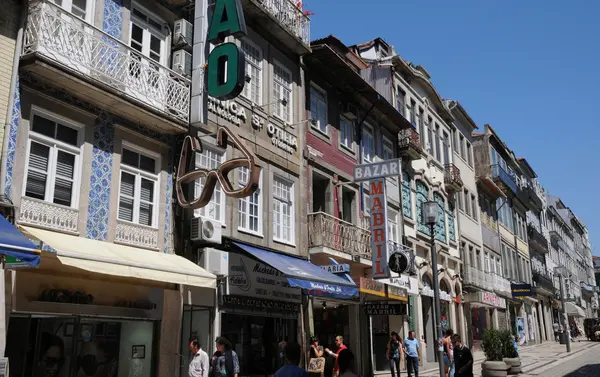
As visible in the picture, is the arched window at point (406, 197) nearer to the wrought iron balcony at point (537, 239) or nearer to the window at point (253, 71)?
the window at point (253, 71)

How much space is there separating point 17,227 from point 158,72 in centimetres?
451

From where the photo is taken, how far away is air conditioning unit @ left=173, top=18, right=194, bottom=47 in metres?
13.5

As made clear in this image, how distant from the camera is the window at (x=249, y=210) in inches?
600

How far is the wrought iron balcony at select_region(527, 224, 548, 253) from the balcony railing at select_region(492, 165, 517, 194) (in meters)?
6.72

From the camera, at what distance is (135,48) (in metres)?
12.9

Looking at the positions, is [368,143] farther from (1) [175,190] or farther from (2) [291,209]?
(1) [175,190]

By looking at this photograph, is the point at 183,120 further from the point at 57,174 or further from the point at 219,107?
the point at 57,174

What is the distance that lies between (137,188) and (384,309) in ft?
33.3

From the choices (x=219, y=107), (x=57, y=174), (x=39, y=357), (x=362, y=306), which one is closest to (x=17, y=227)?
(x=57, y=174)

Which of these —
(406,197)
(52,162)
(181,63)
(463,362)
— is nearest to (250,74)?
(181,63)

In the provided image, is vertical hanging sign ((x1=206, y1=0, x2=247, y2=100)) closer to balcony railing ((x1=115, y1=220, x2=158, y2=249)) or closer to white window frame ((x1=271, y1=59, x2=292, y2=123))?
balcony railing ((x1=115, y1=220, x2=158, y2=249))

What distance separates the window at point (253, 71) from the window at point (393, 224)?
864 cm

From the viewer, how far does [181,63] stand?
13477mm

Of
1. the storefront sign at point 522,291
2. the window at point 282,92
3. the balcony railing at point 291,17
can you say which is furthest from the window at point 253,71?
the storefront sign at point 522,291
